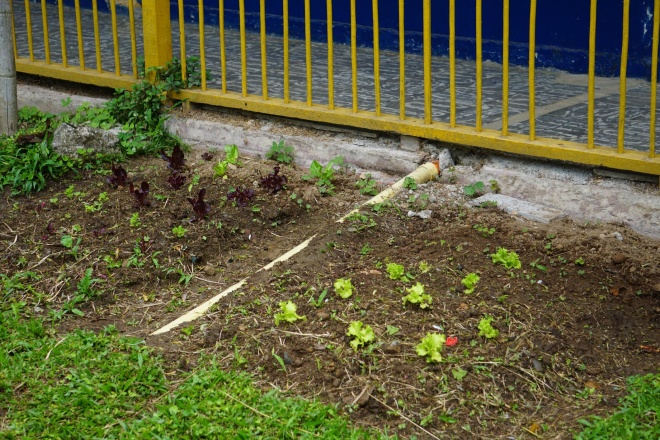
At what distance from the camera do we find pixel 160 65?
7117mm

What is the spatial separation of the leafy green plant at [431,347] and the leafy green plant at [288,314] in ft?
2.05

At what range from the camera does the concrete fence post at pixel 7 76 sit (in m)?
6.71

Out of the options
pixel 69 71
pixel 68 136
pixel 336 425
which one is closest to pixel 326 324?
pixel 336 425

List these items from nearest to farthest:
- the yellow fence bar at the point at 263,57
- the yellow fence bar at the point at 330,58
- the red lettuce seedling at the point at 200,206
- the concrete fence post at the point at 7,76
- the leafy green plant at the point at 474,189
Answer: the red lettuce seedling at the point at 200,206 → the leafy green plant at the point at 474,189 → the yellow fence bar at the point at 330,58 → the yellow fence bar at the point at 263,57 → the concrete fence post at the point at 7,76

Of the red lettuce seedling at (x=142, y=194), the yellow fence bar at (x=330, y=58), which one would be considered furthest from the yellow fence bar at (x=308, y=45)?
the red lettuce seedling at (x=142, y=194)

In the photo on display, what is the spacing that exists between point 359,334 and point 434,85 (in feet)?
12.6

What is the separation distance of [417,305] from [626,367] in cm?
98

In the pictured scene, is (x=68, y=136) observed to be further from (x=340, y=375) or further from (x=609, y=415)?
(x=609, y=415)

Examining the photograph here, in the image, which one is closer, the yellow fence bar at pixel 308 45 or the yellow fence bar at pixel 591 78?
→ the yellow fence bar at pixel 591 78

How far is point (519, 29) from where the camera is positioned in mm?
8133

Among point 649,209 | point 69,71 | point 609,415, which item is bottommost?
point 609,415

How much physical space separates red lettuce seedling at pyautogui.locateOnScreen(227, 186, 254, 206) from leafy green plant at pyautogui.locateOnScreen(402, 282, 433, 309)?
160 centimetres

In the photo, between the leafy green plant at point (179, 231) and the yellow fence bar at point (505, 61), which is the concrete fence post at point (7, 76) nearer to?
the leafy green plant at point (179, 231)

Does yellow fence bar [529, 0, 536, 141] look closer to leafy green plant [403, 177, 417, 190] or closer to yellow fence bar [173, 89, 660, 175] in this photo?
yellow fence bar [173, 89, 660, 175]
